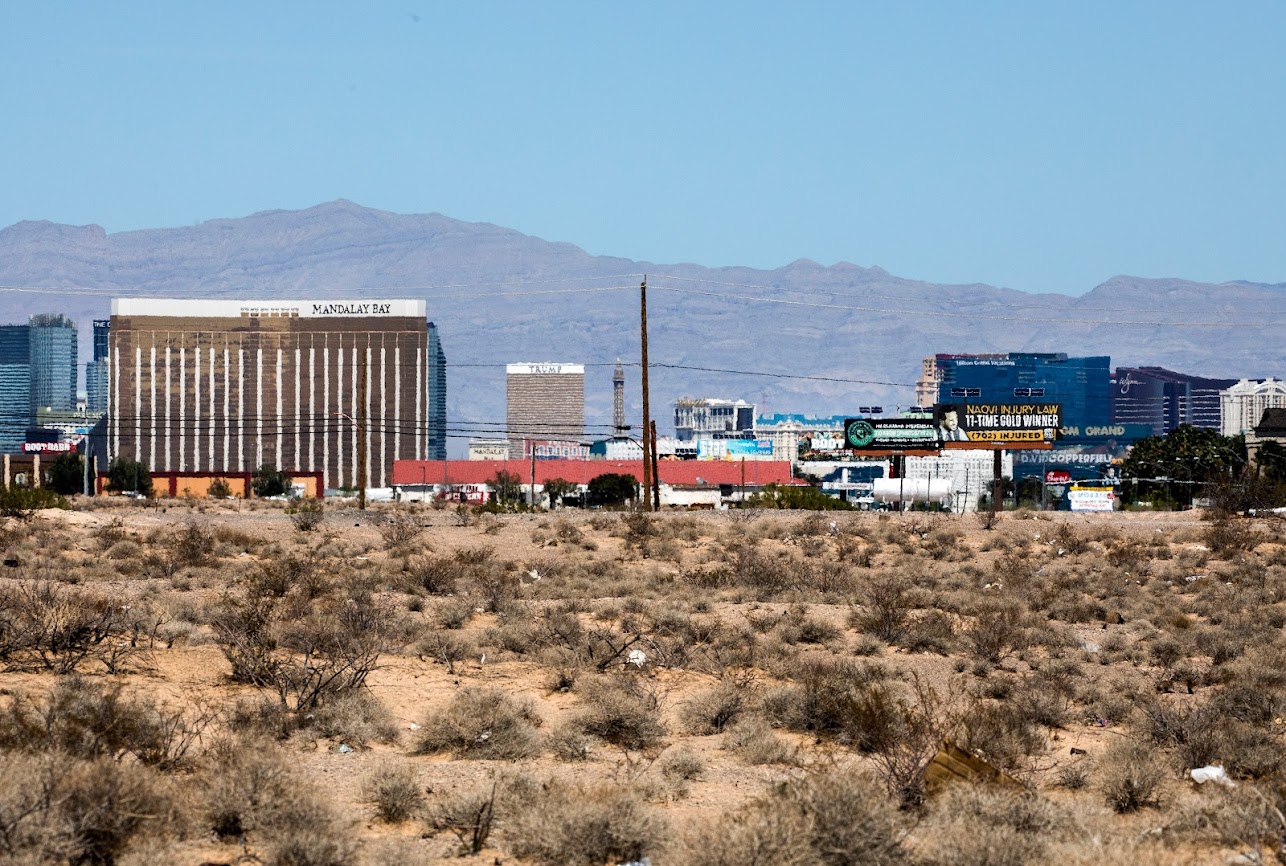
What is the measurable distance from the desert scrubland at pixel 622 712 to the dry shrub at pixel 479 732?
1.8 inches

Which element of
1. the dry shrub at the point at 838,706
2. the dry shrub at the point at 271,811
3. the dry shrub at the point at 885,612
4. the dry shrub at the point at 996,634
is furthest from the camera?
the dry shrub at the point at 885,612

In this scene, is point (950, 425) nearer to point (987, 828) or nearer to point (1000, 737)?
point (1000, 737)

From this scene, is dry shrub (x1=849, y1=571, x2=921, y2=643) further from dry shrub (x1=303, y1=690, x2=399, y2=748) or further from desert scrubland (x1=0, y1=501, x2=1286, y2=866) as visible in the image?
dry shrub (x1=303, y1=690, x2=399, y2=748)

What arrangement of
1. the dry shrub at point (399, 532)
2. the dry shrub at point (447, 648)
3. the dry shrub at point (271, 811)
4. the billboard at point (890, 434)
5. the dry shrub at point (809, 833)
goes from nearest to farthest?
1. the dry shrub at point (809, 833)
2. the dry shrub at point (271, 811)
3. the dry shrub at point (447, 648)
4. the dry shrub at point (399, 532)
5. the billboard at point (890, 434)

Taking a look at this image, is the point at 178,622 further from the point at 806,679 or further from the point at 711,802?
the point at 711,802

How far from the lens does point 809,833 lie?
445 inches

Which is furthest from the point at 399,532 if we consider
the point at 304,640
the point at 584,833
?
the point at 584,833

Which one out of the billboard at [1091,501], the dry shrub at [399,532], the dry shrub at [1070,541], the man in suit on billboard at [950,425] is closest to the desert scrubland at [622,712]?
the dry shrub at [399,532]

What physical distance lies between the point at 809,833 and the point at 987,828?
1.39 meters

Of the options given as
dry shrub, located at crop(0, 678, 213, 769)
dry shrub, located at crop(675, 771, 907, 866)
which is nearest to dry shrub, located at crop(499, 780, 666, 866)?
dry shrub, located at crop(675, 771, 907, 866)

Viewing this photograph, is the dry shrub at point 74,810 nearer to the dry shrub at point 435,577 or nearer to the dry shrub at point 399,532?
the dry shrub at point 435,577

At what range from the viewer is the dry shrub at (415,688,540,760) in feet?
51.9

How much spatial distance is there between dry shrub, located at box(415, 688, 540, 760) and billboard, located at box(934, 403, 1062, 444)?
95852mm

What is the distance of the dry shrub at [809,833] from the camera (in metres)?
11.0
